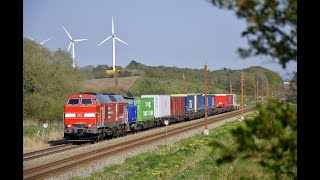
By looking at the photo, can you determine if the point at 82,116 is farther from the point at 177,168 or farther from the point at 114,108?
the point at 177,168

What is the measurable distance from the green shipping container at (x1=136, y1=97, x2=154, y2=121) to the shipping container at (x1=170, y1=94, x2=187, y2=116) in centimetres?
560

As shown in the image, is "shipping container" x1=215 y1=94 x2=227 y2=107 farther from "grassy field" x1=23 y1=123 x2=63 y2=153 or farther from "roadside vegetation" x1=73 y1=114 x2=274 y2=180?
"roadside vegetation" x1=73 y1=114 x2=274 y2=180

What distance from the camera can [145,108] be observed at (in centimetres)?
4028

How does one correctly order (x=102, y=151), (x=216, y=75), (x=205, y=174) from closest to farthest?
(x=205, y=174) → (x=102, y=151) → (x=216, y=75)

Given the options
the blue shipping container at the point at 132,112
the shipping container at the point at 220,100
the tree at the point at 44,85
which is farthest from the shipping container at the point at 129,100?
Result: the shipping container at the point at 220,100

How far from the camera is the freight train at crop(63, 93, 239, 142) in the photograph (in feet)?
92.7

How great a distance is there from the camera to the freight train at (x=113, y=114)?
1113 inches

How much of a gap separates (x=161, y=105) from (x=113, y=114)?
1308cm

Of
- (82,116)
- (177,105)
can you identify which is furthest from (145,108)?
(82,116)

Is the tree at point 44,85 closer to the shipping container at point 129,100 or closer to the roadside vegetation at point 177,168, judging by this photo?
the shipping container at point 129,100
